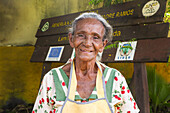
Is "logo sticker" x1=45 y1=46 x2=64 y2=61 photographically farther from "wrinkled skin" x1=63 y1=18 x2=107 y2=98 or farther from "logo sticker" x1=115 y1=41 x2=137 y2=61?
"wrinkled skin" x1=63 y1=18 x2=107 y2=98

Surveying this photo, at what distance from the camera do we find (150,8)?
302cm

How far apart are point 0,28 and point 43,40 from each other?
1.30 metres

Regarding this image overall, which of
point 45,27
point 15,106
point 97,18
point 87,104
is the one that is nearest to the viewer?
point 87,104

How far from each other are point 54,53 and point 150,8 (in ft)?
6.09

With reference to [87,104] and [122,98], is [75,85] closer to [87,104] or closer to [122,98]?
[87,104]

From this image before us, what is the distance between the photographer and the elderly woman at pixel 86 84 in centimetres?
153

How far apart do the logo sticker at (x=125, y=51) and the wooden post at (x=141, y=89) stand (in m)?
0.15

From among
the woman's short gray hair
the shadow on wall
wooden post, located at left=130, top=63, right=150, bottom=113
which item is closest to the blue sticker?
wooden post, located at left=130, top=63, right=150, bottom=113

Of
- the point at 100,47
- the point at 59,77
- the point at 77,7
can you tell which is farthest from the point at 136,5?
the point at 77,7

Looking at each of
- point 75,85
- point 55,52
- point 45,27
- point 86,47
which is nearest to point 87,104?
point 75,85

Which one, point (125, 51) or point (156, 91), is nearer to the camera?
point (125, 51)

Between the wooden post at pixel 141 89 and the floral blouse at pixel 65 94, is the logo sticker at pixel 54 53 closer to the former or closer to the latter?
the wooden post at pixel 141 89

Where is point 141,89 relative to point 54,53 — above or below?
below

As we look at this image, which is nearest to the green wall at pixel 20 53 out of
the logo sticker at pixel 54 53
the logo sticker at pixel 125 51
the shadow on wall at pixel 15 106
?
the shadow on wall at pixel 15 106
